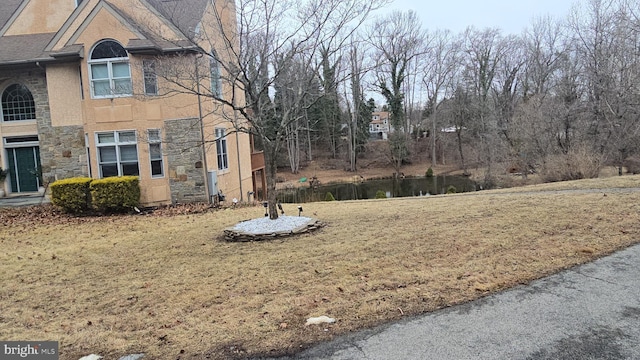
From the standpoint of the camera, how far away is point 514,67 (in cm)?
4212

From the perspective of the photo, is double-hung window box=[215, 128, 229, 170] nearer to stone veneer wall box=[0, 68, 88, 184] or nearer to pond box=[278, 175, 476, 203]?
stone veneer wall box=[0, 68, 88, 184]

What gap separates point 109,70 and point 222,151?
5.04 metres

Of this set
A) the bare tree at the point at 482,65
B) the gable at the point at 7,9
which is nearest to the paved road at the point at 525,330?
the gable at the point at 7,9

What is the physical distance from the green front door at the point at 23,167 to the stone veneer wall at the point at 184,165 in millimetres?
6514

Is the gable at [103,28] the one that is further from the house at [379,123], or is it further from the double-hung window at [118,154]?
the house at [379,123]

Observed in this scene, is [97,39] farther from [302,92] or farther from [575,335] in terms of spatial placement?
[575,335]

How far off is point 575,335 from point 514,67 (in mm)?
44972

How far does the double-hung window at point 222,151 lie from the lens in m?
16.1

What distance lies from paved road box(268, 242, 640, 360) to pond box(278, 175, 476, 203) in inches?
898

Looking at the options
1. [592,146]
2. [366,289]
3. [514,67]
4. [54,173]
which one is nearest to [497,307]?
[366,289]

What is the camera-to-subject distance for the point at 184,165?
14477 mm

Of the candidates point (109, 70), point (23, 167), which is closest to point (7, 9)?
point (23, 167)

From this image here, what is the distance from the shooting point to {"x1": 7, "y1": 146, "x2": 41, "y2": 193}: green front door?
53.9 feet

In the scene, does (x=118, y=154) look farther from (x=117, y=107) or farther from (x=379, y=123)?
(x=379, y=123)
